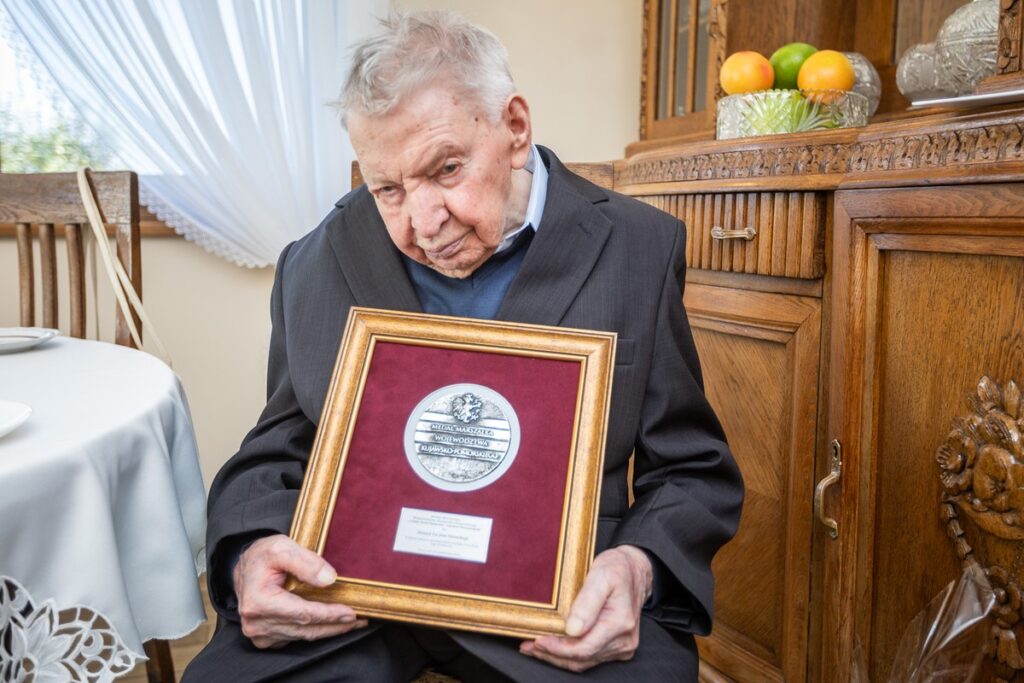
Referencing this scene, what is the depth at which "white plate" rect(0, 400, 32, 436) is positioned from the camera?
906 millimetres

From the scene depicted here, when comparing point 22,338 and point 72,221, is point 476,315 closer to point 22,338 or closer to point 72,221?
point 22,338

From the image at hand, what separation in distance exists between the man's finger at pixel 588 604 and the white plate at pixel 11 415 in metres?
0.61

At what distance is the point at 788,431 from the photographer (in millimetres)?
1511

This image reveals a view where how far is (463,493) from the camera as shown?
874 millimetres

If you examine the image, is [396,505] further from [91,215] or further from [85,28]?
[85,28]

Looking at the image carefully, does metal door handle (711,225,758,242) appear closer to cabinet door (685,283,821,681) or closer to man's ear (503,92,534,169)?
cabinet door (685,283,821,681)

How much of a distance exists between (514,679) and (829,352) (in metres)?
0.80

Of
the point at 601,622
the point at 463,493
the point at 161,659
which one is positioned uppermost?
the point at 463,493

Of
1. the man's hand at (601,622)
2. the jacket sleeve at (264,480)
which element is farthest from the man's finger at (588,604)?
the jacket sleeve at (264,480)

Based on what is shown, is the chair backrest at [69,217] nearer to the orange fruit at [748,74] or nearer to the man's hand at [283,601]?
the man's hand at [283,601]

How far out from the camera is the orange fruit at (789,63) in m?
1.71

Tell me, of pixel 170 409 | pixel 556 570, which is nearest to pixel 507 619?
pixel 556 570

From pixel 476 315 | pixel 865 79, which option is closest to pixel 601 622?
pixel 476 315

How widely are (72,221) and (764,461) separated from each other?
1.44 metres
